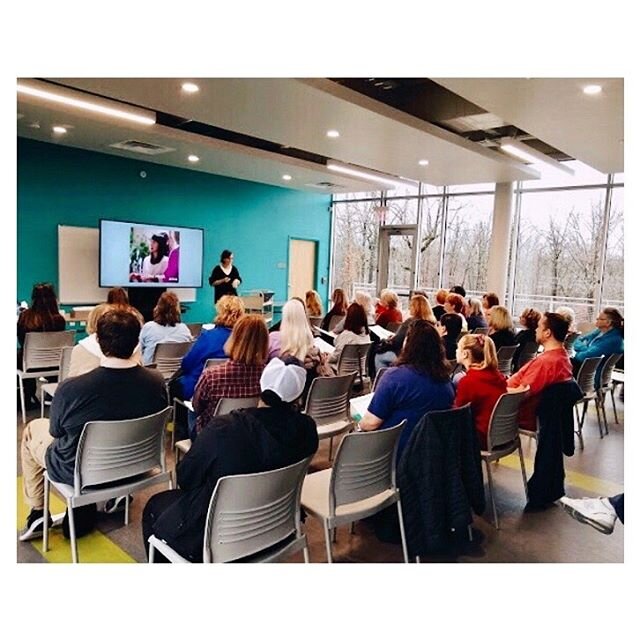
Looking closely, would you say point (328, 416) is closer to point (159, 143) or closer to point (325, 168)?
point (159, 143)

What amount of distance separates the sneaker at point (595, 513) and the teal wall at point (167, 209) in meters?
7.18

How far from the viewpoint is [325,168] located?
835 cm

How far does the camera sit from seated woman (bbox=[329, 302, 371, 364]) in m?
4.92

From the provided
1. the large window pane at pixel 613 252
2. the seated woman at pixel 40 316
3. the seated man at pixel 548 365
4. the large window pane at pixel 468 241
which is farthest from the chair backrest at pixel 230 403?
the large window pane at pixel 468 241

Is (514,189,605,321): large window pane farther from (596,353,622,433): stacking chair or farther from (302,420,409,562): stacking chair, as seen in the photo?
(302,420,409,562): stacking chair

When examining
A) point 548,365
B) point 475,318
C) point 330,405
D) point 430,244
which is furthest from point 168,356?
point 430,244

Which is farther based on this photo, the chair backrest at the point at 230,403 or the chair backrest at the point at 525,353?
the chair backrest at the point at 525,353

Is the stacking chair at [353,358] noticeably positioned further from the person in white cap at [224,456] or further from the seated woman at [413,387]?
the person in white cap at [224,456]

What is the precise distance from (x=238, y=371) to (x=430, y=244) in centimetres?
819

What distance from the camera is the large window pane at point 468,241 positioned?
9.52 meters

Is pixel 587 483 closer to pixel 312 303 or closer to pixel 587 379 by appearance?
pixel 587 379

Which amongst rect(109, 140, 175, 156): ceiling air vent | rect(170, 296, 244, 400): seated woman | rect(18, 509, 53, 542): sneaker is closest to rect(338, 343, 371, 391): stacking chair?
rect(170, 296, 244, 400): seated woman

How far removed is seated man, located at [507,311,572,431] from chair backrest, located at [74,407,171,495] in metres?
2.26
